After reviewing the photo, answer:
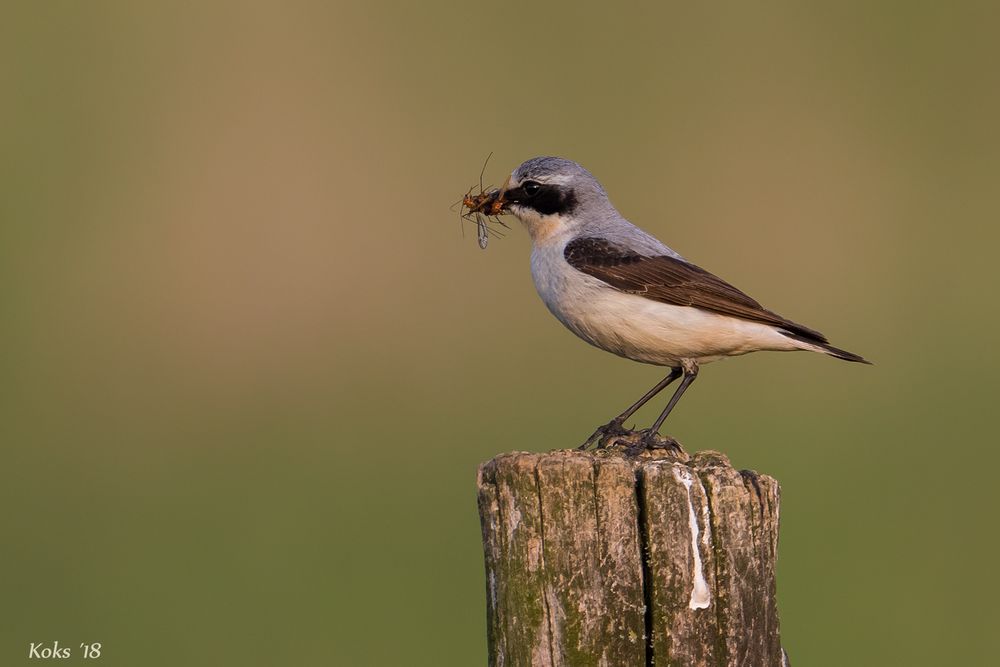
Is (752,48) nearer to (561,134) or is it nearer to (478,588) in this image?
(561,134)

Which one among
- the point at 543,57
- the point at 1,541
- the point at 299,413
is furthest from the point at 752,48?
the point at 1,541

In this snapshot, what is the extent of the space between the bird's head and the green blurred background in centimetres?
277

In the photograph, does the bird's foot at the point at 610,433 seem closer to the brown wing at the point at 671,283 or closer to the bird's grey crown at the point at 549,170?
the brown wing at the point at 671,283

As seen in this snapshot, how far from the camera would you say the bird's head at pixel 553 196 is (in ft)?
25.2

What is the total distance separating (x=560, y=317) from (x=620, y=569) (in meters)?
2.87

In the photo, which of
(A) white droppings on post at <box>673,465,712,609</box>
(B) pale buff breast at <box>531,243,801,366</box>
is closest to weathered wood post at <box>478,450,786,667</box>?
(A) white droppings on post at <box>673,465,712,609</box>

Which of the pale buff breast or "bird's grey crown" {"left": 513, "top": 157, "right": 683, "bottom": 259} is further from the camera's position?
"bird's grey crown" {"left": 513, "top": 157, "right": 683, "bottom": 259}

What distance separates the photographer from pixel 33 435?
12.5 m

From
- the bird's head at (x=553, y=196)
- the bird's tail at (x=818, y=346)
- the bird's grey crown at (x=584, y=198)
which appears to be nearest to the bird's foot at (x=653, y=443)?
the bird's tail at (x=818, y=346)

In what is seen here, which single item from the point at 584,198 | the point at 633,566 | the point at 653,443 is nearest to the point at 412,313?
the point at 584,198

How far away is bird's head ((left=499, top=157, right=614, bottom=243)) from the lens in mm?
7672

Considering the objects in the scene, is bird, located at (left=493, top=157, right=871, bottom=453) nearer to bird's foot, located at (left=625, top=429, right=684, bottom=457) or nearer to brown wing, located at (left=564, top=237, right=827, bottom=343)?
brown wing, located at (left=564, top=237, right=827, bottom=343)

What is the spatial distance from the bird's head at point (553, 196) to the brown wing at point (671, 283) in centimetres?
53

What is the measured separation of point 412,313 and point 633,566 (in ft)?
33.4
